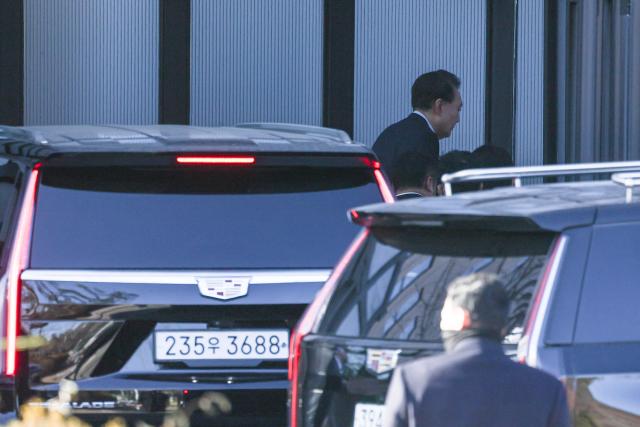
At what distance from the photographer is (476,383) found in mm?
4320

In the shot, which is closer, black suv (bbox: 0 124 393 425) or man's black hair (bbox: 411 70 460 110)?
black suv (bbox: 0 124 393 425)

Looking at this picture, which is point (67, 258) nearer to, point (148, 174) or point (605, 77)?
point (148, 174)

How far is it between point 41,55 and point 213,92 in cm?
145

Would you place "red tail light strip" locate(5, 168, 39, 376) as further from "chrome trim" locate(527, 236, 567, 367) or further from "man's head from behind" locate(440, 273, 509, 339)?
"man's head from behind" locate(440, 273, 509, 339)

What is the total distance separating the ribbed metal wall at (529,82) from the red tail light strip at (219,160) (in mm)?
8925

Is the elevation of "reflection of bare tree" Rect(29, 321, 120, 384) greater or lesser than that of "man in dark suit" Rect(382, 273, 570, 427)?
lesser

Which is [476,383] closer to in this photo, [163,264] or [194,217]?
[163,264]

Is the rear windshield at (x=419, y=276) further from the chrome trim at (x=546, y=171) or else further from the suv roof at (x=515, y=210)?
the chrome trim at (x=546, y=171)

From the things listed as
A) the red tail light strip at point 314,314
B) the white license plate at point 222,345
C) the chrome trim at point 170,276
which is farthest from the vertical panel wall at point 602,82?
the red tail light strip at point 314,314

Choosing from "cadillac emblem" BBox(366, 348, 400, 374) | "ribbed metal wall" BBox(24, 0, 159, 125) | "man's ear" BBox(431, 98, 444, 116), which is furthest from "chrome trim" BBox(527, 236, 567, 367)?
"ribbed metal wall" BBox(24, 0, 159, 125)

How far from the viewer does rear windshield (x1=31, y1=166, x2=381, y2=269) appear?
6383 millimetres

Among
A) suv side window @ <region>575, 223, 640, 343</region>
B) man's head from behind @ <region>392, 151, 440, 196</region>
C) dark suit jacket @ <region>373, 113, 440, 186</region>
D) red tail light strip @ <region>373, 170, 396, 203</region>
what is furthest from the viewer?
dark suit jacket @ <region>373, 113, 440, 186</region>

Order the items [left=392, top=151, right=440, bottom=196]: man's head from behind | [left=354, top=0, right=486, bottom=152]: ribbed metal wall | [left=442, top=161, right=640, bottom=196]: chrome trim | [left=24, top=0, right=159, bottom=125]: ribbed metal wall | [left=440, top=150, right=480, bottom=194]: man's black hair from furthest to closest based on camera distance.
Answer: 1. [left=354, top=0, right=486, bottom=152]: ribbed metal wall
2. [left=24, top=0, right=159, bottom=125]: ribbed metal wall
3. [left=440, top=150, right=480, bottom=194]: man's black hair
4. [left=392, top=151, right=440, bottom=196]: man's head from behind
5. [left=442, top=161, right=640, bottom=196]: chrome trim

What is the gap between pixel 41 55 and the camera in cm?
1322
